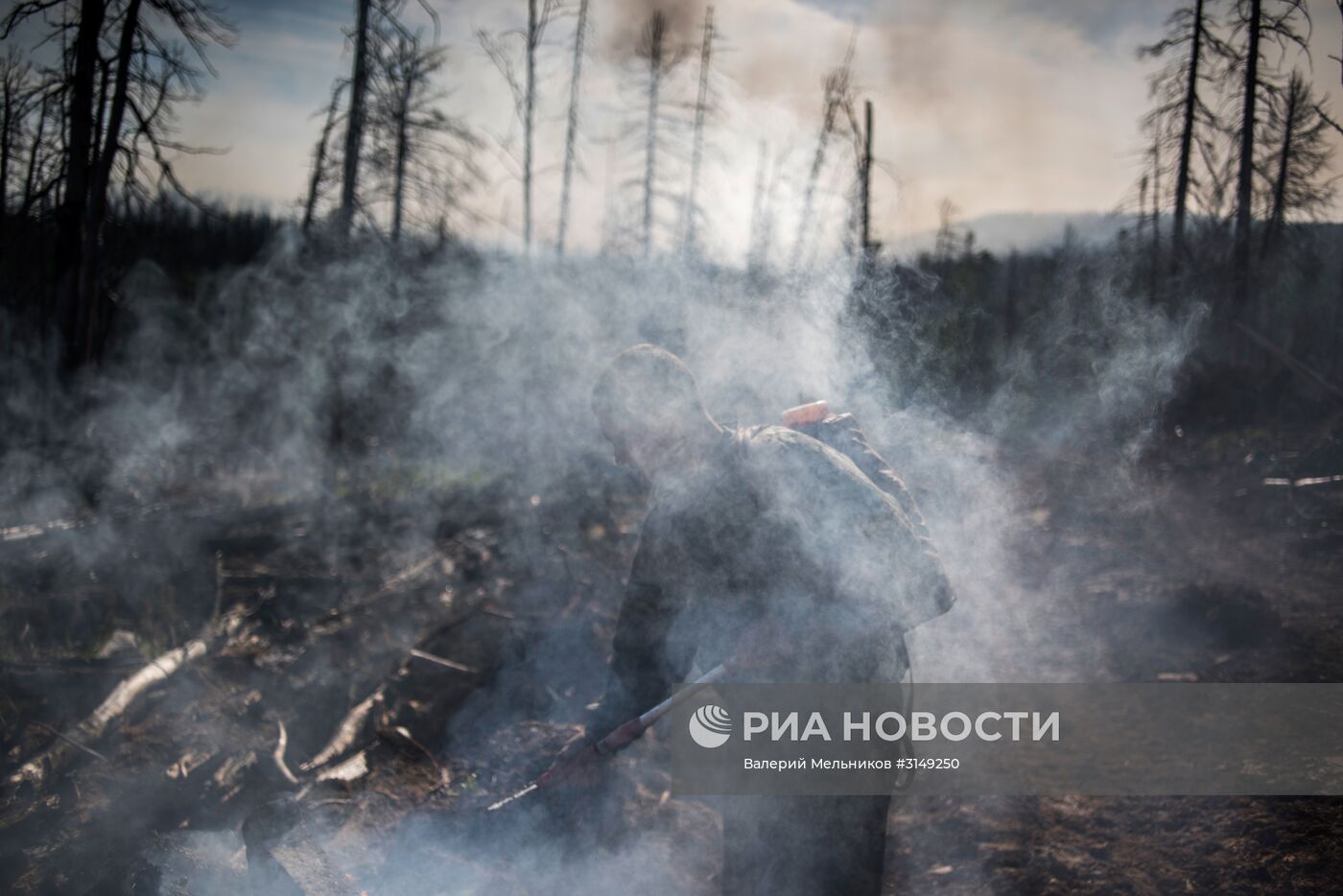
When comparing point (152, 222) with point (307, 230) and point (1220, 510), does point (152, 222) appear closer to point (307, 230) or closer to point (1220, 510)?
point (307, 230)

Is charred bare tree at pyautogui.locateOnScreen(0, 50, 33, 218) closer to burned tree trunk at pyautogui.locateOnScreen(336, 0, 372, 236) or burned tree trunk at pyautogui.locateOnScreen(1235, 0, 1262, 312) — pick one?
burned tree trunk at pyautogui.locateOnScreen(336, 0, 372, 236)

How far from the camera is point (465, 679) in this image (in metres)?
4.24

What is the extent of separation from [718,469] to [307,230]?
26.7ft

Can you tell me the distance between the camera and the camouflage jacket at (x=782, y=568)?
86.7 inches

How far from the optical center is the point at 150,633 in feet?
13.7

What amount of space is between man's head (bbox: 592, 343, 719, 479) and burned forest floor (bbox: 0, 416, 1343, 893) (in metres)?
1.85

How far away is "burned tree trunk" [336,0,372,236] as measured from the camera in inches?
288

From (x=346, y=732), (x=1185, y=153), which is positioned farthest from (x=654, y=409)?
(x=1185, y=153)

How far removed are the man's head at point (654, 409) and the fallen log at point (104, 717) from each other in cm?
300

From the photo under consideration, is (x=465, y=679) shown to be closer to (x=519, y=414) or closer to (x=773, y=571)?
(x=773, y=571)

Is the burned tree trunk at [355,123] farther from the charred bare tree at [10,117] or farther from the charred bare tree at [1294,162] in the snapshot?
the charred bare tree at [1294,162]

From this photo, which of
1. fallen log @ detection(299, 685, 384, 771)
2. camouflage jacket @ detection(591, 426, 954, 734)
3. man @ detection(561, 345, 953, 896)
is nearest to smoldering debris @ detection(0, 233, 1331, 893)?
fallen log @ detection(299, 685, 384, 771)

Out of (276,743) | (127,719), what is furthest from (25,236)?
(276,743)

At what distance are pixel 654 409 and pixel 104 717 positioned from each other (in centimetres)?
329
